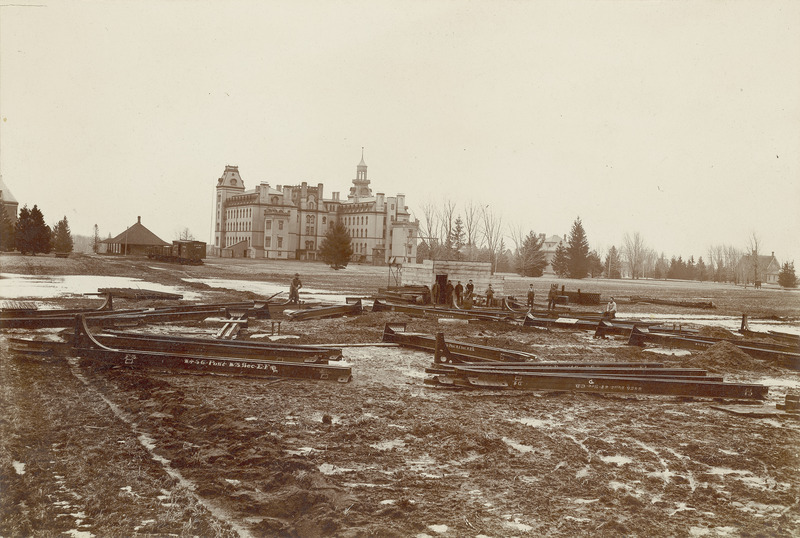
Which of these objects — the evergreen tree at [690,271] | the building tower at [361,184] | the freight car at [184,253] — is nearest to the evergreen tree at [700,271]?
the evergreen tree at [690,271]

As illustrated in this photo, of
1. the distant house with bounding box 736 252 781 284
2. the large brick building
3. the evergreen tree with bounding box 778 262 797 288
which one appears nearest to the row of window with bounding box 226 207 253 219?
the large brick building

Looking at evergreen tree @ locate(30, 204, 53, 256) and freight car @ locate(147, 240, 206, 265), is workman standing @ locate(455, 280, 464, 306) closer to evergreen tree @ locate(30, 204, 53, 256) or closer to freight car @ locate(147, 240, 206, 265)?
evergreen tree @ locate(30, 204, 53, 256)

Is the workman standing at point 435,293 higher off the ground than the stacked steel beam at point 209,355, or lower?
higher

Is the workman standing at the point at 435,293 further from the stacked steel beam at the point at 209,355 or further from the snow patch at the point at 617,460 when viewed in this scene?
the snow patch at the point at 617,460

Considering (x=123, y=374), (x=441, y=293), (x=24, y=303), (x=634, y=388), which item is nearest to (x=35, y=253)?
(x=24, y=303)

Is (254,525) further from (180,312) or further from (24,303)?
(24,303)

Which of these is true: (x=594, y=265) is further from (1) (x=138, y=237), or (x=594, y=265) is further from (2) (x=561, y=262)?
(1) (x=138, y=237)

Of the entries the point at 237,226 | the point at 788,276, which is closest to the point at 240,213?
the point at 237,226
